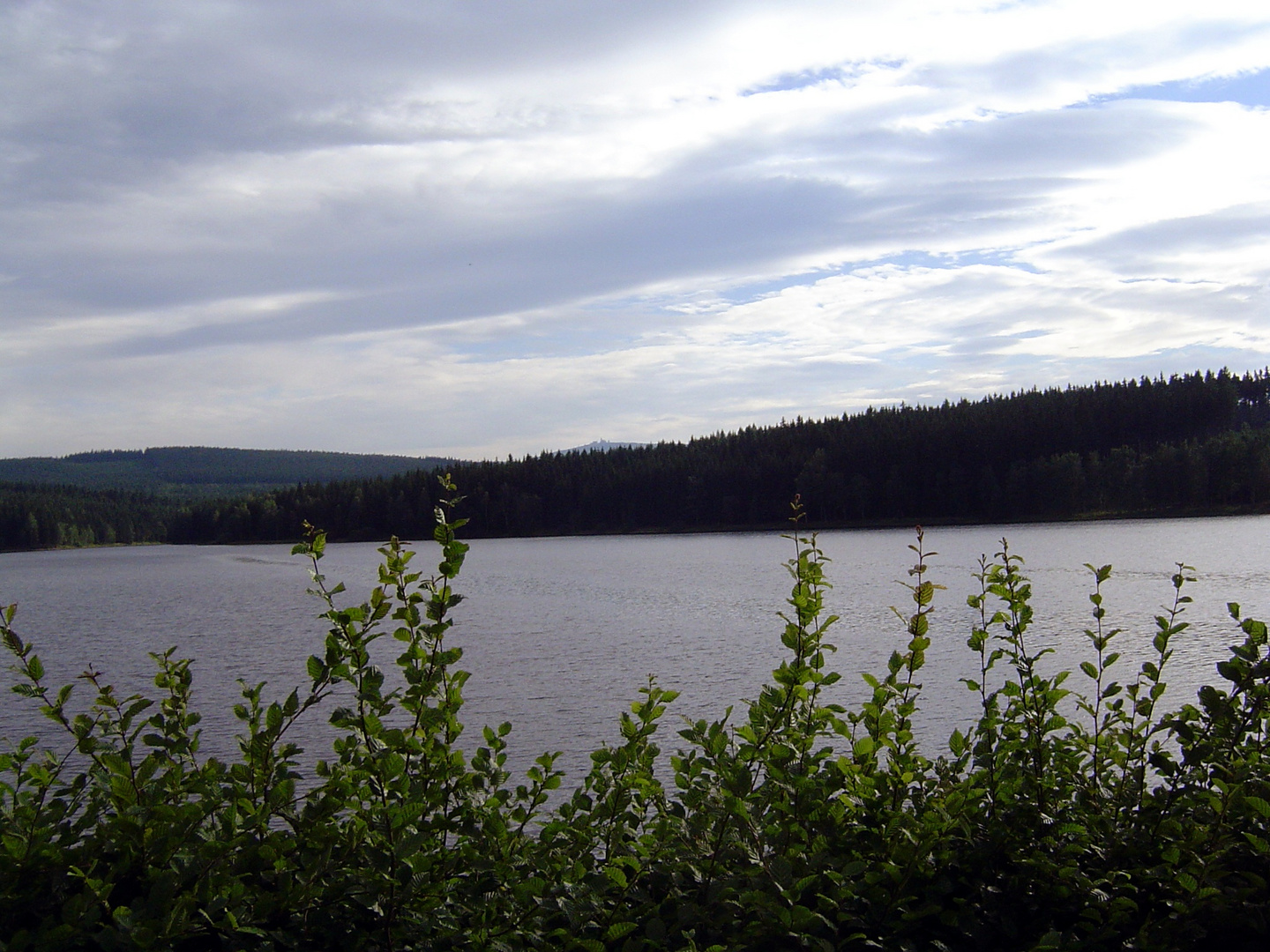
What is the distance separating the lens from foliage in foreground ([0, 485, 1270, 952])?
3.61 m

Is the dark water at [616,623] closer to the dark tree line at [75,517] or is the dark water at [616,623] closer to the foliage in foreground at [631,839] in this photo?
the foliage in foreground at [631,839]

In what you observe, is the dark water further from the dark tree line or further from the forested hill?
the dark tree line

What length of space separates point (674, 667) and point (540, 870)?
17854 millimetres

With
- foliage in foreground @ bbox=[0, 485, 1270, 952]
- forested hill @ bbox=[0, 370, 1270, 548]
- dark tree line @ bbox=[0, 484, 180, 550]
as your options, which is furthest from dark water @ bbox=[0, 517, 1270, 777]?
dark tree line @ bbox=[0, 484, 180, 550]

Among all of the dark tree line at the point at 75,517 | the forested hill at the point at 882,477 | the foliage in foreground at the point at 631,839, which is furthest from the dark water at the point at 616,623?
the dark tree line at the point at 75,517

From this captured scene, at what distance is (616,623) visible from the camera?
30578 millimetres

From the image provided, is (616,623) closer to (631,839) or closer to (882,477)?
(631,839)

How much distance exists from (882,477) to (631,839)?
100468mm

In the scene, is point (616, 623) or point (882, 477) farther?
point (882, 477)

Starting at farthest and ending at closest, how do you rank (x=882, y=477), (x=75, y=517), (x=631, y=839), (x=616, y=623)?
(x=75, y=517), (x=882, y=477), (x=616, y=623), (x=631, y=839)

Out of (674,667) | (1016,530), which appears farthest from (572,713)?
(1016,530)

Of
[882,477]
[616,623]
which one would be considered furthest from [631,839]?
[882,477]

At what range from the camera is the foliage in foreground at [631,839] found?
3609 millimetres

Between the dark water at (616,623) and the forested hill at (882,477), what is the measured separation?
2924 cm
